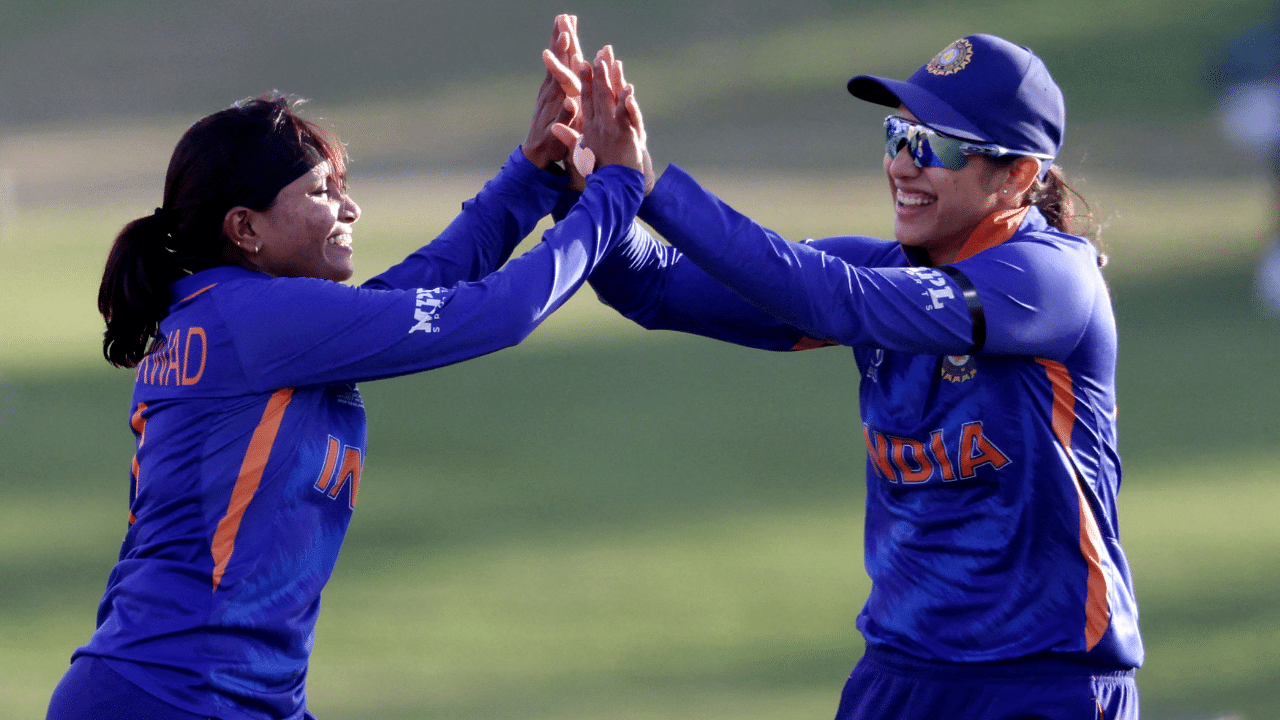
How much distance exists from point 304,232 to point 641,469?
211 inches

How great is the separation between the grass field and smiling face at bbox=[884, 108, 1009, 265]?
0.71 metres

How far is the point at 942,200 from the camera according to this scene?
11.0ft

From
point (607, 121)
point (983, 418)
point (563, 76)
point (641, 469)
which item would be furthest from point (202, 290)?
point (641, 469)

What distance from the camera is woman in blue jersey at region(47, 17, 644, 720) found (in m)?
2.94

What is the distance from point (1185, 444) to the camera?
28.5 ft

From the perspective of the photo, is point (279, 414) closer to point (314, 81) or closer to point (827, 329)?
point (827, 329)

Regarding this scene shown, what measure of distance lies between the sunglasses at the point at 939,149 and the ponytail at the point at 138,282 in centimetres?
152

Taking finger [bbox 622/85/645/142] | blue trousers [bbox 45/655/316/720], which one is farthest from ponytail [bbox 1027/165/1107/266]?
blue trousers [bbox 45/655/316/720]

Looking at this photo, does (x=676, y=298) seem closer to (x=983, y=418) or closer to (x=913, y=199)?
(x=913, y=199)

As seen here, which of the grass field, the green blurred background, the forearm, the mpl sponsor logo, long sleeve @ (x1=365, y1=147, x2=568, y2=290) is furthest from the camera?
the green blurred background

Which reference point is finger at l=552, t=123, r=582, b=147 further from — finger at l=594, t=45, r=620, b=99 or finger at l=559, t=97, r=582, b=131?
finger at l=594, t=45, r=620, b=99

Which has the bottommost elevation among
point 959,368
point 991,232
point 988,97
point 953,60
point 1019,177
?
point 959,368

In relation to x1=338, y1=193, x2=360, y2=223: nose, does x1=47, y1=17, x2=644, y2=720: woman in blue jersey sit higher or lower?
lower

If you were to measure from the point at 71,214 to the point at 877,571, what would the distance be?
15.9 metres
